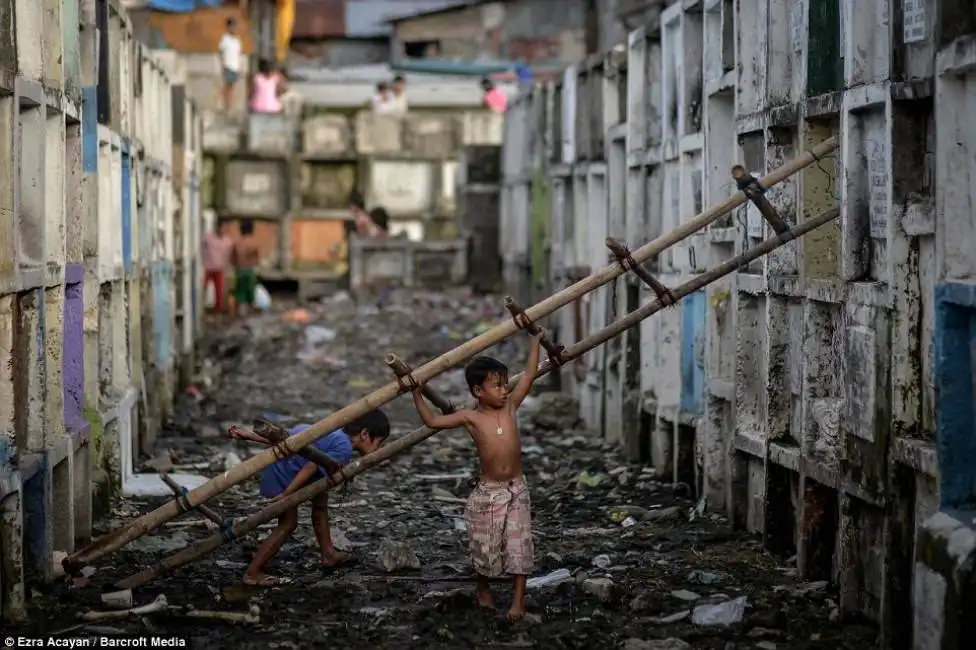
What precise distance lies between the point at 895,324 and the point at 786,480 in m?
1.69

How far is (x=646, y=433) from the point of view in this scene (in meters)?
10.5

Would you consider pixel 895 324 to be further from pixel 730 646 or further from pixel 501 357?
pixel 501 357

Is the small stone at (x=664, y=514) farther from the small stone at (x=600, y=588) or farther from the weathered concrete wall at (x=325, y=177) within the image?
the weathered concrete wall at (x=325, y=177)

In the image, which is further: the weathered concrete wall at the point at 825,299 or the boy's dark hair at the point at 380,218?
the boy's dark hair at the point at 380,218

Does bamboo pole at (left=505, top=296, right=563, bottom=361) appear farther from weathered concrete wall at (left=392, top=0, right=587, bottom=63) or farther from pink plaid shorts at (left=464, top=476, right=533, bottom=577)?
weathered concrete wall at (left=392, top=0, right=587, bottom=63)

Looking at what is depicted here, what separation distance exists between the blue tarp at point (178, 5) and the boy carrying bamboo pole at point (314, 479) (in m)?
24.1

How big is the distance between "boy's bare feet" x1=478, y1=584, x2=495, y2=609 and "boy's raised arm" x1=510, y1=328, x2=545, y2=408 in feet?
2.51

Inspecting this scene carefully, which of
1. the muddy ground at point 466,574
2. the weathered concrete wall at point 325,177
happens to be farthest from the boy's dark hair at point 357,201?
the muddy ground at point 466,574

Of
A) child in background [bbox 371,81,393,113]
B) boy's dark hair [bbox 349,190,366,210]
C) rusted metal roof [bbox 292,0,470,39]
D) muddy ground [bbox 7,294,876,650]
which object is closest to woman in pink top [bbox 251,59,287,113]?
child in background [bbox 371,81,393,113]

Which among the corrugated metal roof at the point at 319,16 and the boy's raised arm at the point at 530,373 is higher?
the corrugated metal roof at the point at 319,16

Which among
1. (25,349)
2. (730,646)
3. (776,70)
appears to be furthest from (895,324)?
(25,349)

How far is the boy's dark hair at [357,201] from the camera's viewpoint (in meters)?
24.5

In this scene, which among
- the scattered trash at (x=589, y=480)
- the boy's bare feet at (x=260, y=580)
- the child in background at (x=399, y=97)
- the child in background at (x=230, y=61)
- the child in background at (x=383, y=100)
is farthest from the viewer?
the child in background at (x=230, y=61)

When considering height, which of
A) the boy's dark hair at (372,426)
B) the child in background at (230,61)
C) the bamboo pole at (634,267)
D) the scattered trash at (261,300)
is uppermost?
the child in background at (230,61)
